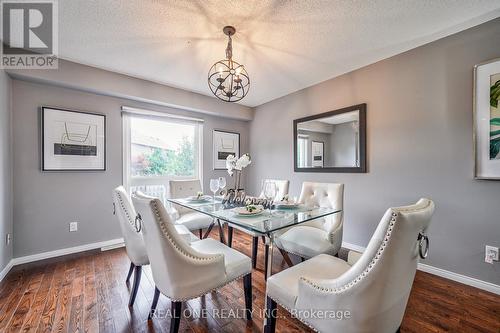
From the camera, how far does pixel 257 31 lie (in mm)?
1981

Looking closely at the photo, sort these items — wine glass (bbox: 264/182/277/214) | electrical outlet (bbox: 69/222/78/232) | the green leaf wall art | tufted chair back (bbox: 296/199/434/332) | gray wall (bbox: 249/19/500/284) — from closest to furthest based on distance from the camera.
A: tufted chair back (bbox: 296/199/434/332) → the green leaf wall art → gray wall (bbox: 249/19/500/284) → wine glass (bbox: 264/182/277/214) → electrical outlet (bbox: 69/222/78/232)

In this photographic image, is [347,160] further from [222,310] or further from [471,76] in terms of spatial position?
[222,310]

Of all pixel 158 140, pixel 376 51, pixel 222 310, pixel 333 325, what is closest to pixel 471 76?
pixel 376 51

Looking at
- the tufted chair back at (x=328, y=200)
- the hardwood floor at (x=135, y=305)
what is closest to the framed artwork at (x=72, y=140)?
the hardwood floor at (x=135, y=305)

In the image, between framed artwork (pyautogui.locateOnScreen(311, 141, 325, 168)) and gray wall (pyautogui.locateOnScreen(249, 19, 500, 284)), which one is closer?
gray wall (pyautogui.locateOnScreen(249, 19, 500, 284))

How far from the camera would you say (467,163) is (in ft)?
6.50

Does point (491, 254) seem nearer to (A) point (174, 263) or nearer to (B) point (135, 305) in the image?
(A) point (174, 263)

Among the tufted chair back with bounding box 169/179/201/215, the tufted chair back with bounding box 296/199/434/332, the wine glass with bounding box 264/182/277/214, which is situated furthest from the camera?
the tufted chair back with bounding box 169/179/201/215

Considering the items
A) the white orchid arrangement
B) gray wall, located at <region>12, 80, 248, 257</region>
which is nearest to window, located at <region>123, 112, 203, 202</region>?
gray wall, located at <region>12, 80, 248, 257</region>

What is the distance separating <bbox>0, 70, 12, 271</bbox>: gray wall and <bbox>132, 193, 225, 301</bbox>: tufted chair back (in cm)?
199

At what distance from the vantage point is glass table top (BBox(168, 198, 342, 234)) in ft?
4.69

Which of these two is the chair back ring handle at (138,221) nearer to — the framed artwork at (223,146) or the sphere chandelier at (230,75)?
the sphere chandelier at (230,75)

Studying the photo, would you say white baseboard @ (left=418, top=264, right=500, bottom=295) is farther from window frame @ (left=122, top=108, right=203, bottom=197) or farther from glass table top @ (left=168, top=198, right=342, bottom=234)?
window frame @ (left=122, top=108, right=203, bottom=197)

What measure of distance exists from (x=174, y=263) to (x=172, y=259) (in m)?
0.03
